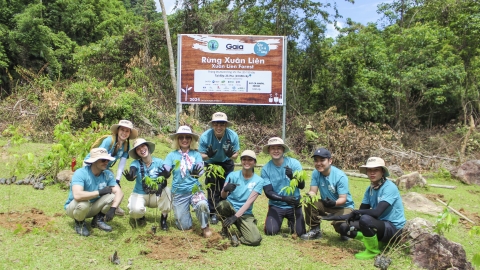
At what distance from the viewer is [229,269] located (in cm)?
396

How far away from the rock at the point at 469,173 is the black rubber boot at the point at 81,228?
9205 millimetres

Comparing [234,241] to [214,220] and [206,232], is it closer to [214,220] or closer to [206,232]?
[206,232]

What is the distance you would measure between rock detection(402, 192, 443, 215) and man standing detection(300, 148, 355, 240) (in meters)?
2.46

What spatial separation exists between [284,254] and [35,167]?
5.33 m

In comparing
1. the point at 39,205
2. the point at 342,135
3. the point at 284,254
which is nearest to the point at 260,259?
the point at 284,254

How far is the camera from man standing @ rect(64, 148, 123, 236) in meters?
4.51

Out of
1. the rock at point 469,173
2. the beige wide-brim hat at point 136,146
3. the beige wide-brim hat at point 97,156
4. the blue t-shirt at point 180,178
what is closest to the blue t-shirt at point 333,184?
the blue t-shirt at point 180,178

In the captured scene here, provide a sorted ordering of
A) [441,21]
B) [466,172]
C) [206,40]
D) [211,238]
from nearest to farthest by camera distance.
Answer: [211,238] → [206,40] → [466,172] → [441,21]

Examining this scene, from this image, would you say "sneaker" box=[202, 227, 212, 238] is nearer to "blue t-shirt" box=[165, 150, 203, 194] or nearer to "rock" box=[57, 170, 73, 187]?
"blue t-shirt" box=[165, 150, 203, 194]

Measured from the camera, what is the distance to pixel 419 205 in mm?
7059

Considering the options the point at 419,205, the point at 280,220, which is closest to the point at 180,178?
the point at 280,220

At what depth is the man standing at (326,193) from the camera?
16.2ft

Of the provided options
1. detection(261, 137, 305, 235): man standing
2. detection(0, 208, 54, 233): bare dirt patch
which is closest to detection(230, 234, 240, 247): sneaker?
detection(261, 137, 305, 235): man standing

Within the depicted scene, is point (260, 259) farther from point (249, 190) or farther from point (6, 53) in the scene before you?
point (6, 53)
